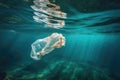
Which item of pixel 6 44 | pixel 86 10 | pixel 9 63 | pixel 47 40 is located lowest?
pixel 9 63

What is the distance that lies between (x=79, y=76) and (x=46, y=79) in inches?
179

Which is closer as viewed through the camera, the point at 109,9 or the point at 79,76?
the point at 109,9

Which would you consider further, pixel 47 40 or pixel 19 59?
pixel 19 59

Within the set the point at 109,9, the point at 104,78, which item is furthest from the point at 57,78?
the point at 109,9

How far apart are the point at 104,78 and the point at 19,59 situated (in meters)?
12.9

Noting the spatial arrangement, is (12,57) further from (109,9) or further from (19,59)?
(109,9)

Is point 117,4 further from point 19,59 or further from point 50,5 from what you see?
point 19,59

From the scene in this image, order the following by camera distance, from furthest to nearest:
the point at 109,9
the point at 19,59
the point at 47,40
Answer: the point at 19,59 → the point at 47,40 → the point at 109,9

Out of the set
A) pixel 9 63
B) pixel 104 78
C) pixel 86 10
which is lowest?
pixel 104 78

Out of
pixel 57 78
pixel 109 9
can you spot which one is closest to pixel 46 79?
pixel 57 78

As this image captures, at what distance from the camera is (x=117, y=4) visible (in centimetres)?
1189

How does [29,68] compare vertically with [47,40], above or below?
below

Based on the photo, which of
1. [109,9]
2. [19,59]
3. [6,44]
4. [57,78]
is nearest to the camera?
[109,9]

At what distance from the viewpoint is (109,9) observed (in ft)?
43.8
